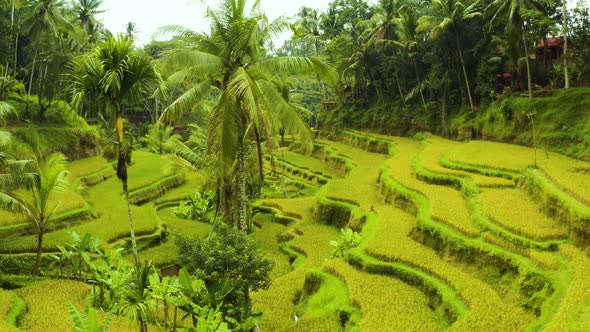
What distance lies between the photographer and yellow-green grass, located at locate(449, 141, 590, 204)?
1382 cm

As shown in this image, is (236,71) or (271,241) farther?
(271,241)

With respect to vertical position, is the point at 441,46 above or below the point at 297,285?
above

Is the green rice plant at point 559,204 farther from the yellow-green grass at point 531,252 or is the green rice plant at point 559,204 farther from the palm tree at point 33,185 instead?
the palm tree at point 33,185

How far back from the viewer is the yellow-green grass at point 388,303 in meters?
9.53

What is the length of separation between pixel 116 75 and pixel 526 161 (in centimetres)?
1664

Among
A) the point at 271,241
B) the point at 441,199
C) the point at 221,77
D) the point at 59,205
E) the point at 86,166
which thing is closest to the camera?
the point at 221,77

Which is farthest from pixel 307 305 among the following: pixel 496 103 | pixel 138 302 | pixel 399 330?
pixel 496 103

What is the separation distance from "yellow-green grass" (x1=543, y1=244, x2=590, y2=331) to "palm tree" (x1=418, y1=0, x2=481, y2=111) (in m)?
20.9

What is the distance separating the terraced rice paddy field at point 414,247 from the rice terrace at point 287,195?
0.07 m

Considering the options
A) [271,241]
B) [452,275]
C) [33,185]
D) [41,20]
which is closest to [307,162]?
[271,241]

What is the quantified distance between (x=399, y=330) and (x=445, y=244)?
4629 millimetres

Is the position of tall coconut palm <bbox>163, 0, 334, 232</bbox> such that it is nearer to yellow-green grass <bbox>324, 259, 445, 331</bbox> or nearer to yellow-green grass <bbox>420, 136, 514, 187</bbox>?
yellow-green grass <bbox>324, 259, 445, 331</bbox>

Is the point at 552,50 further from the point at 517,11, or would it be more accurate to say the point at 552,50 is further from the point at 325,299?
the point at 325,299

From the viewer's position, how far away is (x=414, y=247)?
13672mm
